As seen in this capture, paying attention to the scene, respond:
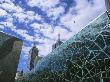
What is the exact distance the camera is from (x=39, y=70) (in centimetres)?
3484

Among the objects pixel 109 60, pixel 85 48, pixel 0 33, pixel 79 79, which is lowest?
pixel 79 79

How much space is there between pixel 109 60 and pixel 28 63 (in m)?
51.8

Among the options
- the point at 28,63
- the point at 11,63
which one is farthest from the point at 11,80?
the point at 28,63

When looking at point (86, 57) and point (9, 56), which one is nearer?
point (86, 57)

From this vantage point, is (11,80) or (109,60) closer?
(109,60)

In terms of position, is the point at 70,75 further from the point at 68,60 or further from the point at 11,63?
the point at 11,63

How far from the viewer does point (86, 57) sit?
22562 mm

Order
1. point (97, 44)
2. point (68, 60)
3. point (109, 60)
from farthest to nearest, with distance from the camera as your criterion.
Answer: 1. point (68, 60)
2. point (97, 44)
3. point (109, 60)

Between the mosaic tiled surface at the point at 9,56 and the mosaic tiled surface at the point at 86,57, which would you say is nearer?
the mosaic tiled surface at the point at 86,57

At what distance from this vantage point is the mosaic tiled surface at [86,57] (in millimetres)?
20516

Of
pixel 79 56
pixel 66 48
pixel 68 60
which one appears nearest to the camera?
pixel 79 56

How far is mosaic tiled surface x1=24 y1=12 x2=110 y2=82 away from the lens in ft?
67.3

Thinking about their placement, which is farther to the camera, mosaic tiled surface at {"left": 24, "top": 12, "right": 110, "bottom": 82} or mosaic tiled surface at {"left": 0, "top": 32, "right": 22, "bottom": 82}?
mosaic tiled surface at {"left": 0, "top": 32, "right": 22, "bottom": 82}

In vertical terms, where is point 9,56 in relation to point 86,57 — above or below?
above
